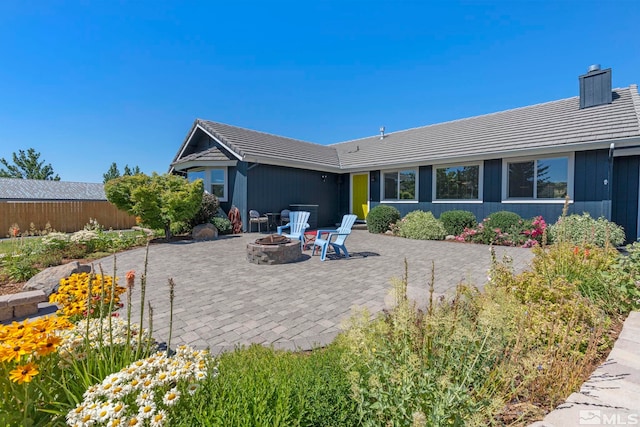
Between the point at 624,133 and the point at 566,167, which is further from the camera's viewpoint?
the point at 566,167

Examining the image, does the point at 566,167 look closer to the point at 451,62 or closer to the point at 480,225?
the point at 480,225

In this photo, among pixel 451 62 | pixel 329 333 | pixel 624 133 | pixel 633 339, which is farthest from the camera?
pixel 451 62

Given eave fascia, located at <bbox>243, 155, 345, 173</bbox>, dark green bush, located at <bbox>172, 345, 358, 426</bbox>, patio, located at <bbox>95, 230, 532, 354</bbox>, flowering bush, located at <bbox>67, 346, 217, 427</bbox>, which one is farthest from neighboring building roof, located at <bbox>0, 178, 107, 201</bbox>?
dark green bush, located at <bbox>172, 345, 358, 426</bbox>

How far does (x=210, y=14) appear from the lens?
822 centimetres

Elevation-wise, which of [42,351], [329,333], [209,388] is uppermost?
[42,351]

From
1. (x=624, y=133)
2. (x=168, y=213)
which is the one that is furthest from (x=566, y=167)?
(x=168, y=213)

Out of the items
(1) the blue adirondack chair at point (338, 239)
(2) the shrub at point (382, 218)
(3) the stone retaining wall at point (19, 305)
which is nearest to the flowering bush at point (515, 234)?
(2) the shrub at point (382, 218)

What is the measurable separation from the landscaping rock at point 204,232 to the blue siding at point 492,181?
1020 centimetres

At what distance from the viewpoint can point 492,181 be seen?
10273 millimetres

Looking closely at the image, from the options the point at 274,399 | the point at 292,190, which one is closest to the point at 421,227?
the point at 292,190

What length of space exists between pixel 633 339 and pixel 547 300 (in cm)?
59

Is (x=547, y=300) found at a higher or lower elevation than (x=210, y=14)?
lower

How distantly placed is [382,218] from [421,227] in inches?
67.3

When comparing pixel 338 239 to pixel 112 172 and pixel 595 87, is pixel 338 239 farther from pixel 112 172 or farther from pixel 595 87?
pixel 112 172
